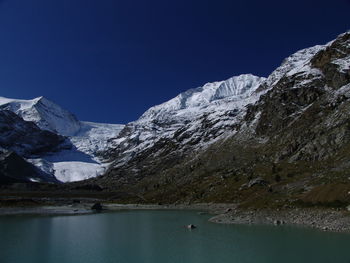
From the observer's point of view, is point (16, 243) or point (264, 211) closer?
point (16, 243)

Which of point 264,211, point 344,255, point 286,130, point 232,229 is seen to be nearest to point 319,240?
point 344,255

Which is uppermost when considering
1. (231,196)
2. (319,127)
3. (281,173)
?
(319,127)

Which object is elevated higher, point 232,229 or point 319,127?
point 319,127

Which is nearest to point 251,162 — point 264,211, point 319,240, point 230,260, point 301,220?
point 264,211

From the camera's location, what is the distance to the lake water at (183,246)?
40.2m

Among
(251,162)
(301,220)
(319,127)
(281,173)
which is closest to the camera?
(301,220)

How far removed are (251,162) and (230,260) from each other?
12944 centimetres

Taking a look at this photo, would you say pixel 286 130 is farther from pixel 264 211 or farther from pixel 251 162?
pixel 264 211

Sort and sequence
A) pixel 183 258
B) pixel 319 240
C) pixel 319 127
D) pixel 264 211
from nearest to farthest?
pixel 183 258 → pixel 319 240 → pixel 264 211 → pixel 319 127

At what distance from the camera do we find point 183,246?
157 feet

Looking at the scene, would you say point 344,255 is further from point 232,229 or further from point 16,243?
point 16,243

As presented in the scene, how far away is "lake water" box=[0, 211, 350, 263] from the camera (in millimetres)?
40156

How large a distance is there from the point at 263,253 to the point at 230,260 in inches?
214

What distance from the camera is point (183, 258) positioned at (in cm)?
4078
